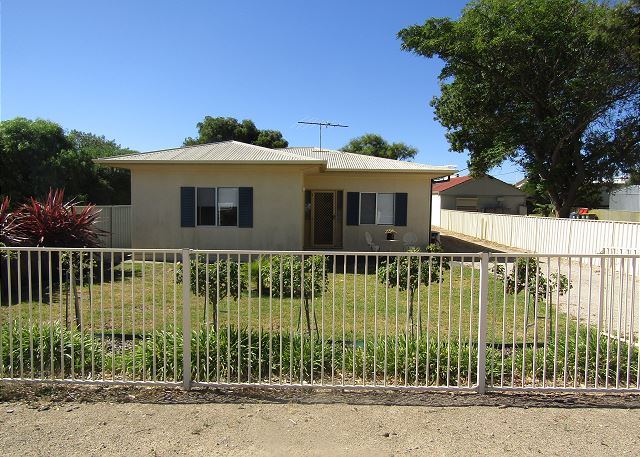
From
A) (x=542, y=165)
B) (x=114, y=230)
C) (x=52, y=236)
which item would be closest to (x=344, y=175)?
(x=114, y=230)

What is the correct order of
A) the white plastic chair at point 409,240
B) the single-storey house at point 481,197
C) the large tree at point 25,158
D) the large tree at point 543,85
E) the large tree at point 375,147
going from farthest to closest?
the large tree at point 375,147
the single-storey house at point 481,197
the large tree at point 543,85
the large tree at point 25,158
the white plastic chair at point 409,240

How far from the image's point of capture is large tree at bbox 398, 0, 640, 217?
70.7ft

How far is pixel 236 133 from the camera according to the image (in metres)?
38.3

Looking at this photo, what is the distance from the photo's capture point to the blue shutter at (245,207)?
13.9 meters

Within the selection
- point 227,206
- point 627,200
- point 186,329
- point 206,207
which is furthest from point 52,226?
point 627,200

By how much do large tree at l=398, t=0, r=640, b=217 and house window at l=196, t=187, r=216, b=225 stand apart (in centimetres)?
1462

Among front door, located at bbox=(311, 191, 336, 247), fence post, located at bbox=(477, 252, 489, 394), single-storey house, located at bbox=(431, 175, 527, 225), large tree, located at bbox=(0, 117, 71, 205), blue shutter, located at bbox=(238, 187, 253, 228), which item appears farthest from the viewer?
single-storey house, located at bbox=(431, 175, 527, 225)

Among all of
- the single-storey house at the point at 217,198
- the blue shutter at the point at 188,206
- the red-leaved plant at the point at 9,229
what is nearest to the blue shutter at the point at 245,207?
the single-storey house at the point at 217,198

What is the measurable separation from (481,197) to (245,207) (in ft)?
106

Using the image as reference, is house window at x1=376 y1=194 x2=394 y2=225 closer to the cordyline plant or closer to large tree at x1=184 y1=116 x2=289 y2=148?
the cordyline plant

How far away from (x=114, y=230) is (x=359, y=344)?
12.9 metres

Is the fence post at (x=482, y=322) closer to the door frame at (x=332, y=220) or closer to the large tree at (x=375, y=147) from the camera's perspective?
the door frame at (x=332, y=220)

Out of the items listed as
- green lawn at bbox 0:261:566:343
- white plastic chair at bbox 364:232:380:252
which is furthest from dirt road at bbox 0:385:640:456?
white plastic chair at bbox 364:232:380:252

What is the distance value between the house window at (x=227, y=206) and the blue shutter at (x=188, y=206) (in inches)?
29.1
